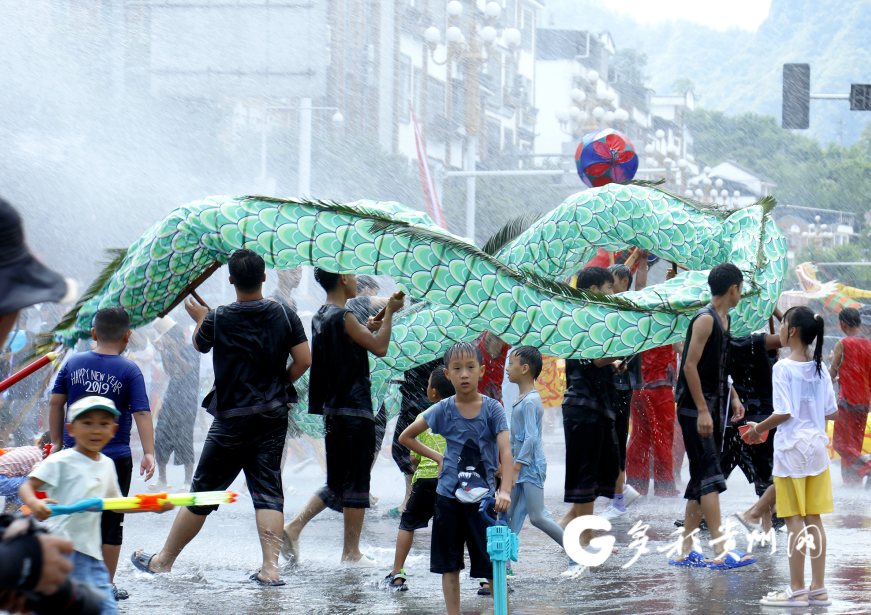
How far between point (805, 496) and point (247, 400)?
2.68m

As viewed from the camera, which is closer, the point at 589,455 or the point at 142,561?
the point at 142,561

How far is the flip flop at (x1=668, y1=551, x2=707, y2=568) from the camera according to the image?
5680 mm

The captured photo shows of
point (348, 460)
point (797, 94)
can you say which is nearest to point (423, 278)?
point (348, 460)

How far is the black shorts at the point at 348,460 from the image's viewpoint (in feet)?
18.8

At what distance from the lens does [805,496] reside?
4.91 meters

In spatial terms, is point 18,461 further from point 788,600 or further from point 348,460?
point 788,600

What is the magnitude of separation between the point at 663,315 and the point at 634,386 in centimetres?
193

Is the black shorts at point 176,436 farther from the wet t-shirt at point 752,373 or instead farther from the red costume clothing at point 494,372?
the wet t-shirt at point 752,373

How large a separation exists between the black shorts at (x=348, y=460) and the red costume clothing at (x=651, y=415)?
3.23 metres

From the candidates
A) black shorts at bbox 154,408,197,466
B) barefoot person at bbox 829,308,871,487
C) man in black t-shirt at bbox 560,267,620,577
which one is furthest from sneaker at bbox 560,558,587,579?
barefoot person at bbox 829,308,871,487

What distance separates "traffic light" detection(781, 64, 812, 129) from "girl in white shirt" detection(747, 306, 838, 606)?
13515 mm

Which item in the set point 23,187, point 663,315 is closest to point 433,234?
point 663,315

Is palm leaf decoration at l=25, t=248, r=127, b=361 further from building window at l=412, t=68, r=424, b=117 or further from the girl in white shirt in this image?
building window at l=412, t=68, r=424, b=117

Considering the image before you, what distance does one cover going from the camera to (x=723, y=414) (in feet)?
19.2
